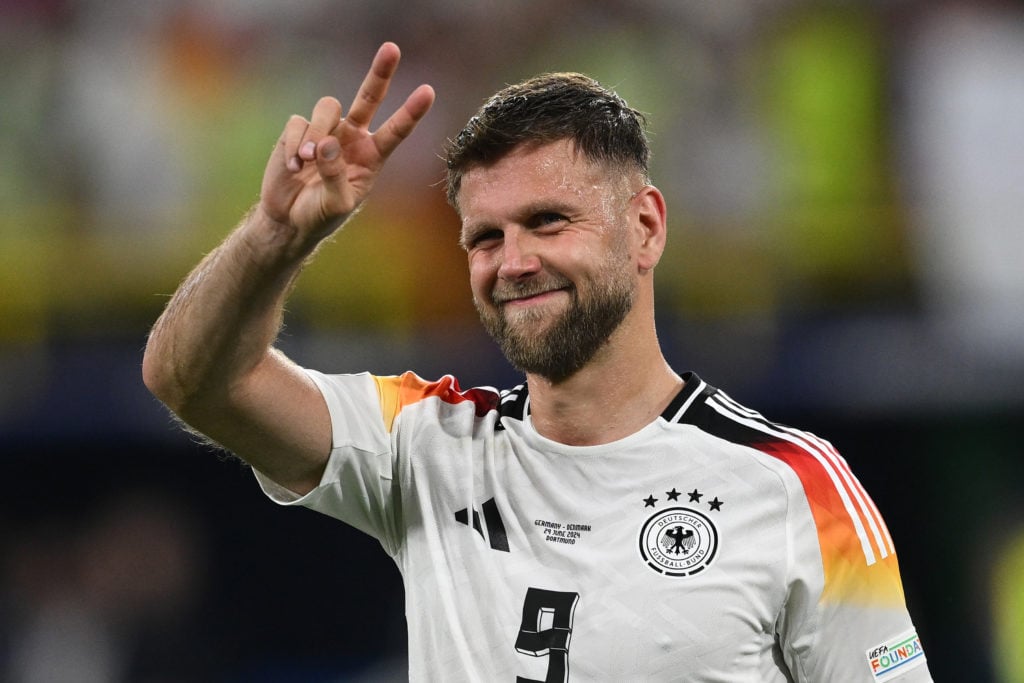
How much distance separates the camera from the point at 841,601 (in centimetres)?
260

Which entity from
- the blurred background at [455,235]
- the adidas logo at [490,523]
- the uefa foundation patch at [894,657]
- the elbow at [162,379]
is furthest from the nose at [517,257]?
the blurred background at [455,235]

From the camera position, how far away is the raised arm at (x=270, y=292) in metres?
2.41

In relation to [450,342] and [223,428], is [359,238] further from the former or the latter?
[223,428]

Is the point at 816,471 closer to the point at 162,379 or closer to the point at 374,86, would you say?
the point at 374,86

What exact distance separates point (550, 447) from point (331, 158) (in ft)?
2.86

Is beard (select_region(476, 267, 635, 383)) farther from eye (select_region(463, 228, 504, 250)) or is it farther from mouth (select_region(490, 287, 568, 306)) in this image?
eye (select_region(463, 228, 504, 250))

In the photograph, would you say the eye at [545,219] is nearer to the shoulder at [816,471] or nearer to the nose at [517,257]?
the nose at [517,257]

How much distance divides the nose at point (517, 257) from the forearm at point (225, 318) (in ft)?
1.45

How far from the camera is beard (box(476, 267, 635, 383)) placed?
2.74m

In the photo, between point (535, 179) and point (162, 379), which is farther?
point (535, 179)

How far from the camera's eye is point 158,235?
7.07 m

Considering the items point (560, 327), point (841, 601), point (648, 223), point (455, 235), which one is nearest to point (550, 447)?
point (560, 327)

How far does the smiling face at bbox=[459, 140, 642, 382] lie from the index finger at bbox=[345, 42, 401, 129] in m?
0.45

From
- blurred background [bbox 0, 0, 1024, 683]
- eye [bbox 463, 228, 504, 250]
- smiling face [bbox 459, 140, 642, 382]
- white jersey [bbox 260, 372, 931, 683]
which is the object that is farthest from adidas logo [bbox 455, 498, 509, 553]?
blurred background [bbox 0, 0, 1024, 683]
